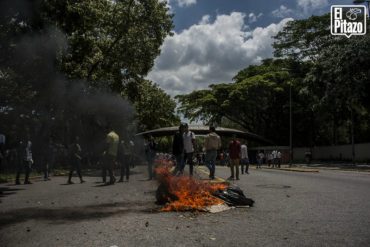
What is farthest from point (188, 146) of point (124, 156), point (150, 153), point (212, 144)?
point (124, 156)

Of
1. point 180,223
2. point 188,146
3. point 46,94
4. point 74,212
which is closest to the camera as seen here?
point 180,223

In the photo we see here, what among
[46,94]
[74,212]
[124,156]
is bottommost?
[74,212]

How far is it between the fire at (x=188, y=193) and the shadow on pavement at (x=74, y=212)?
386mm

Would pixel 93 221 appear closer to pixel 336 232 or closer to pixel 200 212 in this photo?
pixel 200 212

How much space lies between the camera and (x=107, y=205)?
8594 millimetres

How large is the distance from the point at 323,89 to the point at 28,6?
29.5 m

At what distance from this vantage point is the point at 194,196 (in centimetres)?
792

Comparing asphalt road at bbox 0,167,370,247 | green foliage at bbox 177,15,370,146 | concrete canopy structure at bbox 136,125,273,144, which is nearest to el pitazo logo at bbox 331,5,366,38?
green foliage at bbox 177,15,370,146

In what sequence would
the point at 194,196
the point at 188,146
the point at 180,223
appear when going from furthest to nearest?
the point at 188,146
the point at 194,196
the point at 180,223

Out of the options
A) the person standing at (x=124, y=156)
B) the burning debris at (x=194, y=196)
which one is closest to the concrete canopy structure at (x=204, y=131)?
the person standing at (x=124, y=156)

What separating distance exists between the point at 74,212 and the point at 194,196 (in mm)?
2029

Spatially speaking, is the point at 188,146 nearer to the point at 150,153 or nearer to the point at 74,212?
the point at 150,153

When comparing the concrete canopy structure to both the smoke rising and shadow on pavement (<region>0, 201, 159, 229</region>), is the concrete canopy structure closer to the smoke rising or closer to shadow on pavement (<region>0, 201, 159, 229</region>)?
the smoke rising

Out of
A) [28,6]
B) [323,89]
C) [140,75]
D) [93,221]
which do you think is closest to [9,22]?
[28,6]
